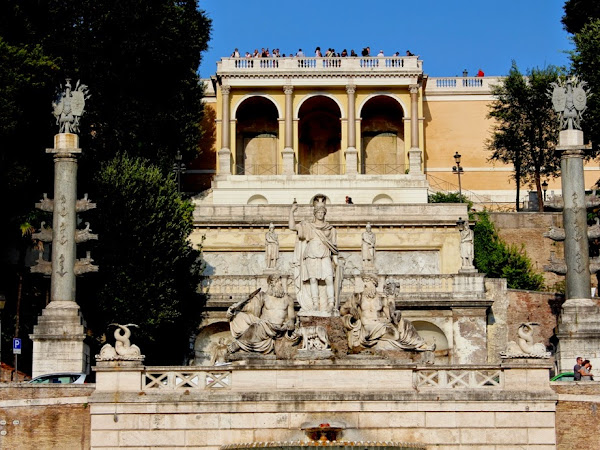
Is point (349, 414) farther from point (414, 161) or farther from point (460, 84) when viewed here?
point (460, 84)

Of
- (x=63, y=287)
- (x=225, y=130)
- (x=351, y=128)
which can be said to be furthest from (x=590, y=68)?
(x=63, y=287)

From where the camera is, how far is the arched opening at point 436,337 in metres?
48.2

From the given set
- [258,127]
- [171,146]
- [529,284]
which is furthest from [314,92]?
[529,284]

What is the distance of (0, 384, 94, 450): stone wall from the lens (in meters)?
33.3

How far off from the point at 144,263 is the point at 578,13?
89.7 ft

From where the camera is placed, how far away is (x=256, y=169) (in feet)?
237

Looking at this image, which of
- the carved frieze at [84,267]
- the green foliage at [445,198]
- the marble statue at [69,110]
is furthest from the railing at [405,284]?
the green foliage at [445,198]

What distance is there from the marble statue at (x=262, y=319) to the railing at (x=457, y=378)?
3730 millimetres

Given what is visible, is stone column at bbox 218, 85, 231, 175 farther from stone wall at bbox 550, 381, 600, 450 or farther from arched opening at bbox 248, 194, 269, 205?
stone wall at bbox 550, 381, 600, 450

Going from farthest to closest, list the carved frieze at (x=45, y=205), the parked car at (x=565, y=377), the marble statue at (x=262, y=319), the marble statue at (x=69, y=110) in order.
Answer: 1. the marble statue at (x=69, y=110)
2. the carved frieze at (x=45, y=205)
3. the parked car at (x=565, y=377)
4. the marble statue at (x=262, y=319)

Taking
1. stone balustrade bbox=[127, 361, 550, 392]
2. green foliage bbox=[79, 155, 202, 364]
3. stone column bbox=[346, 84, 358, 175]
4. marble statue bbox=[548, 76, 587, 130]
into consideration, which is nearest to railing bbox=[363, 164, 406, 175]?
stone column bbox=[346, 84, 358, 175]

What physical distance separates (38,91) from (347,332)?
1715cm

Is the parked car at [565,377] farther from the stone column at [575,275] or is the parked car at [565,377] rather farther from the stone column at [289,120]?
the stone column at [289,120]

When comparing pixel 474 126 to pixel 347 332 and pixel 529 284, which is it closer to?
pixel 529 284
